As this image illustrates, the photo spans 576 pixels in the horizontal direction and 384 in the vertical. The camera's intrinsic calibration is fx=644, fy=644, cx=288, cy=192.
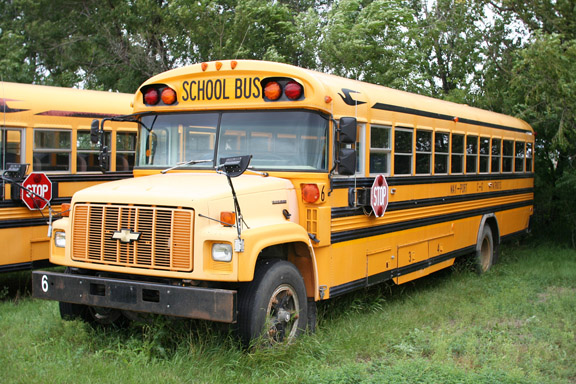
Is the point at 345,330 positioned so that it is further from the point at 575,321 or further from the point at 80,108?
the point at 80,108

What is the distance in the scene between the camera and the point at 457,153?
28.6 feet

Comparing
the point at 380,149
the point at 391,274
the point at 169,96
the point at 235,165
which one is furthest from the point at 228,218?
the point at 391,274

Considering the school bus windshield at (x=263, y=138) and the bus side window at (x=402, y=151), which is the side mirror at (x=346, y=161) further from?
the bus side window at (x=402, y=151)

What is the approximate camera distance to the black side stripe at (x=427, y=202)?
19.9 feet

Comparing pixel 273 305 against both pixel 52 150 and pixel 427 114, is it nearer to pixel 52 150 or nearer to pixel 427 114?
pixel 427 114

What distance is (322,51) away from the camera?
15.0 meters

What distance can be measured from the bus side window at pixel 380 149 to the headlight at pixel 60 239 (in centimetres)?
303

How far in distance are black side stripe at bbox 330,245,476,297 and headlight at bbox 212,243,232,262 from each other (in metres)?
1.56

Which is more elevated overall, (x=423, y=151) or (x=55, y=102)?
(x=55, y=102)

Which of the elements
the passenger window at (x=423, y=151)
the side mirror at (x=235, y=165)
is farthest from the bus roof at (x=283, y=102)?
the side mirror at (x=235, y=165)

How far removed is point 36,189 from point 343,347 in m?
4.15

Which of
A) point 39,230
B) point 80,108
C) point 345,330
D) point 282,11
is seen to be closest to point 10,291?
point 39,230

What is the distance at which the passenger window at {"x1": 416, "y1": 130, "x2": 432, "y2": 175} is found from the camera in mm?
7617

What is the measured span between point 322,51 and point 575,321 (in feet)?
31.8
